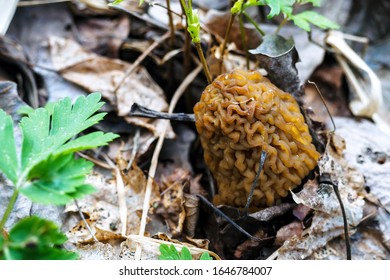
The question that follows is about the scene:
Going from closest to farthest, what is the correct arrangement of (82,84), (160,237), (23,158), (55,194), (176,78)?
(55,194)
(23,158)
(160,237)
(82,84)
(176,78)

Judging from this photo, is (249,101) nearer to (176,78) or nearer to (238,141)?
(238,141)

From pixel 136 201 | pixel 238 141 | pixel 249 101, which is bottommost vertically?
pixel 136 201

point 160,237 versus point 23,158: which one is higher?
point 23,158

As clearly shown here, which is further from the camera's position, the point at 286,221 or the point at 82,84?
the point at 82,84

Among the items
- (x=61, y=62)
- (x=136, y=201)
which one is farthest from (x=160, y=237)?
(x=61, y=62)

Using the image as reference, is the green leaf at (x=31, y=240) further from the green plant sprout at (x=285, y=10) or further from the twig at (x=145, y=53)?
the twig at (x=145, y=53)

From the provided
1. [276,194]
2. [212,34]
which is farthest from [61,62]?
[276,194]

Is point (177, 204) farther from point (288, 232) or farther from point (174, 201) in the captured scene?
point (288, 232)

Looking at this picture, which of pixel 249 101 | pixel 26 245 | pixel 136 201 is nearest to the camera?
pixel 26 245

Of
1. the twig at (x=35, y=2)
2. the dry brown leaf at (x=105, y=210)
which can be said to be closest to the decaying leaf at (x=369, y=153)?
the dry brown leaf at (x=105, y=210)
